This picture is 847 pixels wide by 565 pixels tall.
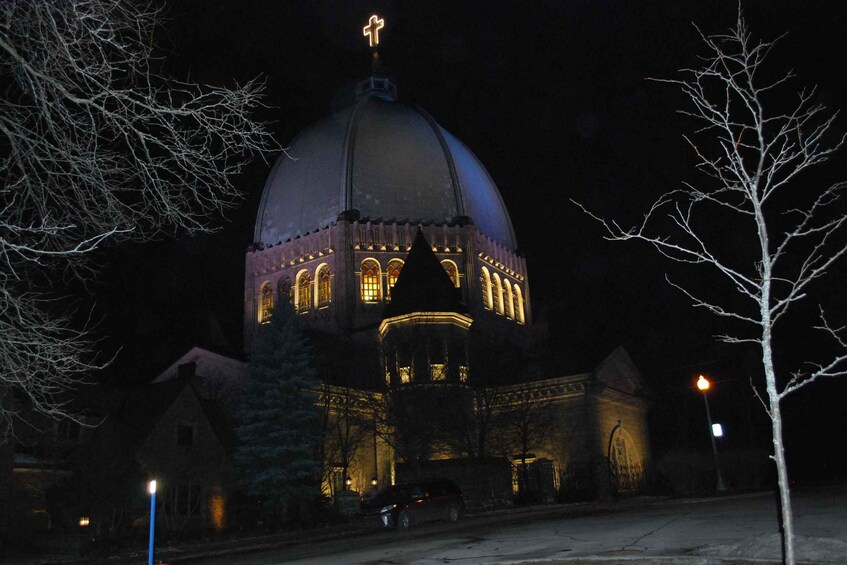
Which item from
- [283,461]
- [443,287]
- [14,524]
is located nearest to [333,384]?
[283,461]

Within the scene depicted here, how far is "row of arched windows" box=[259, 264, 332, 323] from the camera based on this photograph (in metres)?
51.5

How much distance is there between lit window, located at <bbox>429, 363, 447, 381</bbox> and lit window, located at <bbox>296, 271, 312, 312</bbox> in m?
14.3

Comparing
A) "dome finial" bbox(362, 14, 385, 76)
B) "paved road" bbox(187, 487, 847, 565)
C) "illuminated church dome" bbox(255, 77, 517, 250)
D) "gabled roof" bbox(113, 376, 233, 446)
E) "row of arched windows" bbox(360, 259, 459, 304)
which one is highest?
"dome finial" bbox(362, 14, 385, 76)

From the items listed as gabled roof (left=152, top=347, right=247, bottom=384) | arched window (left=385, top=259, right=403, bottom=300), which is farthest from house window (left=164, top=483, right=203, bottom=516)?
arched window (left=385, top=259, right=403, bottom=300)

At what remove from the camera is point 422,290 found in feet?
150

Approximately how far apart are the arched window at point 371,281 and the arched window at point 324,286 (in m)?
2.33

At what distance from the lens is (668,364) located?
54656 mm

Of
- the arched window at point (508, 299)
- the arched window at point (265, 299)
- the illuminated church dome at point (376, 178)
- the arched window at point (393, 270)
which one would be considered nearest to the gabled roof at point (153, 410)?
the arched window at point (393, 270)

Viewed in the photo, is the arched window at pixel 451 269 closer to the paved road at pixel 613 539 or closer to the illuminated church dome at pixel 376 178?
the illuminated church dome at pixel 376 178

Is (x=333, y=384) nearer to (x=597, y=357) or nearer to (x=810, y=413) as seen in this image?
(x=597, y=357)

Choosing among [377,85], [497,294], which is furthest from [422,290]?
[377,85]

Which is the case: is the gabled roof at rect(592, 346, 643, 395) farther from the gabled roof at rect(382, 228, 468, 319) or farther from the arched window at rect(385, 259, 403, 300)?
the arched window at rect(385, 259, 403, 300)

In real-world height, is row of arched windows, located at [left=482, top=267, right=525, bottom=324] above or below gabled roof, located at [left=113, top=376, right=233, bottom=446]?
above

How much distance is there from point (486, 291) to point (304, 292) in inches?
495
